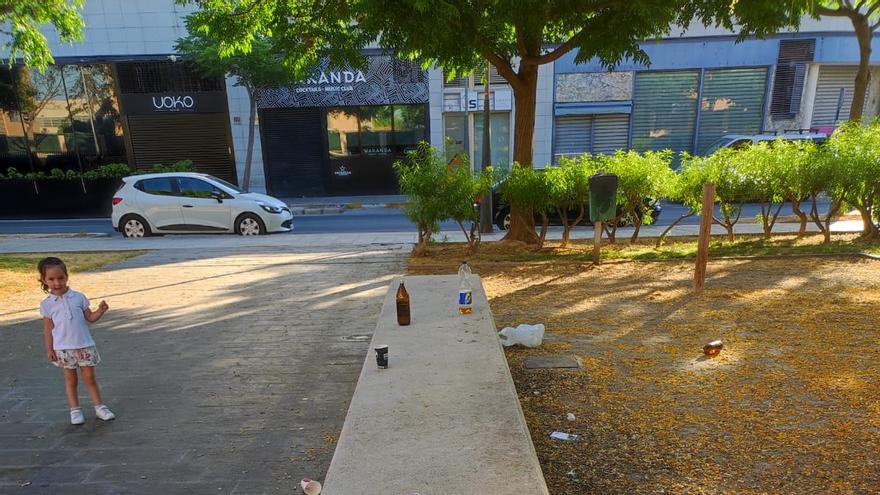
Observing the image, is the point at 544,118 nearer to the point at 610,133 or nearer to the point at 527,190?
the point at 610,133

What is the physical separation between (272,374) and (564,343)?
267cm

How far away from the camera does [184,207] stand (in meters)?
12.4

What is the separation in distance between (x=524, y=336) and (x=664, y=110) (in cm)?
1905

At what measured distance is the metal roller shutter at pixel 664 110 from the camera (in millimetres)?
20047

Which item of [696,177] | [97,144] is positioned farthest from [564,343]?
[97,144]

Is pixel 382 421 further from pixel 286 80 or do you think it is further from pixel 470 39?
A: pixel 286 80

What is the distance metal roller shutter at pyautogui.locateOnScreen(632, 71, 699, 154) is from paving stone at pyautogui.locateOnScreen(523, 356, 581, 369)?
18.5m

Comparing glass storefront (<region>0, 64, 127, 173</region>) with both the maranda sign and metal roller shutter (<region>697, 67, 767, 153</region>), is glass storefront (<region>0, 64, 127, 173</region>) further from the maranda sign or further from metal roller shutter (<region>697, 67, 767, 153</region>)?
metal roller shutter (<region>697, 67, 767, 153</region>)

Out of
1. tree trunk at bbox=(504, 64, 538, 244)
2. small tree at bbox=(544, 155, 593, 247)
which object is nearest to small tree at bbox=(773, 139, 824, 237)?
small tree at bbox=(544, 155, 593, 247)

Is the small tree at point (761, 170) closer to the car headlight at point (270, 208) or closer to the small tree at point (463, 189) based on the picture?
the small tree at point (463, 189)

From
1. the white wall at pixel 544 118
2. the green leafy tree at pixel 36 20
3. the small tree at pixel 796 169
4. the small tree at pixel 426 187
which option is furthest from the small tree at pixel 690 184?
the green leafy tree at pixel 36 20

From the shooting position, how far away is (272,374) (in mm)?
4273

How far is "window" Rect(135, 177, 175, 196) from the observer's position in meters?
12.4

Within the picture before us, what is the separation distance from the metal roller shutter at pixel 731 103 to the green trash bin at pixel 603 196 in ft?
52.3
